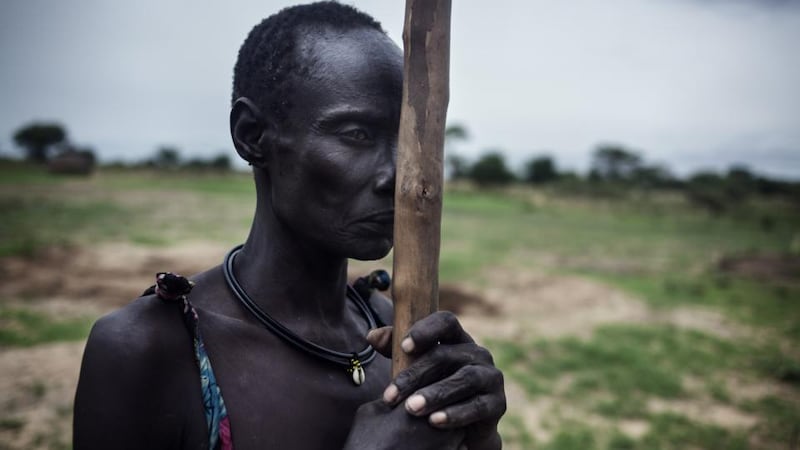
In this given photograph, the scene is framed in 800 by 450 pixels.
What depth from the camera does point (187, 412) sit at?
141cm

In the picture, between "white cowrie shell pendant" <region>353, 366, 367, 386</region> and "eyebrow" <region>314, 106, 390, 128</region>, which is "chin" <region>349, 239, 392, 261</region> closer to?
"eyebrow" <region>314, 106, 390, 128</region>

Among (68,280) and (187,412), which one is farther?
(68,280)

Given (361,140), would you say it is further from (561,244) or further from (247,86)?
(561,244)

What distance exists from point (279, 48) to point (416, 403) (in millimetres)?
1065

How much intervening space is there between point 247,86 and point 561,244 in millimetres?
16720

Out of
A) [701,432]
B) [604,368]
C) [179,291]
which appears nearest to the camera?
[179,291]

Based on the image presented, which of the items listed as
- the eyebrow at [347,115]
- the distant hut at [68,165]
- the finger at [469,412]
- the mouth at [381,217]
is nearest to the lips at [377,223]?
the mouth at [381,217]

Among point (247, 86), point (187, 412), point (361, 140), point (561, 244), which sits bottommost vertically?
point (561, 244)

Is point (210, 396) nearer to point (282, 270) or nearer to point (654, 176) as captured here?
point (282, 270)

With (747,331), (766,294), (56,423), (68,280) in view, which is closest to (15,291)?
(68,280)

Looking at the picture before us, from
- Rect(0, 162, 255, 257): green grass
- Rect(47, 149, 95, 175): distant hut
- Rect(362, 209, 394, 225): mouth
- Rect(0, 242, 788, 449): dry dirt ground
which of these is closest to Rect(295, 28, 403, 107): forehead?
Rect(362, 209, 394, 225): mouth

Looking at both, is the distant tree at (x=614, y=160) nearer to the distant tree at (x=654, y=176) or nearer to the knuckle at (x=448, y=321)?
the distant tree at (x=654, y=176)

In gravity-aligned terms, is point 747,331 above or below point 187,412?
below

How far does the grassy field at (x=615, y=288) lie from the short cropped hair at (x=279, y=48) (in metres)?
4.44
